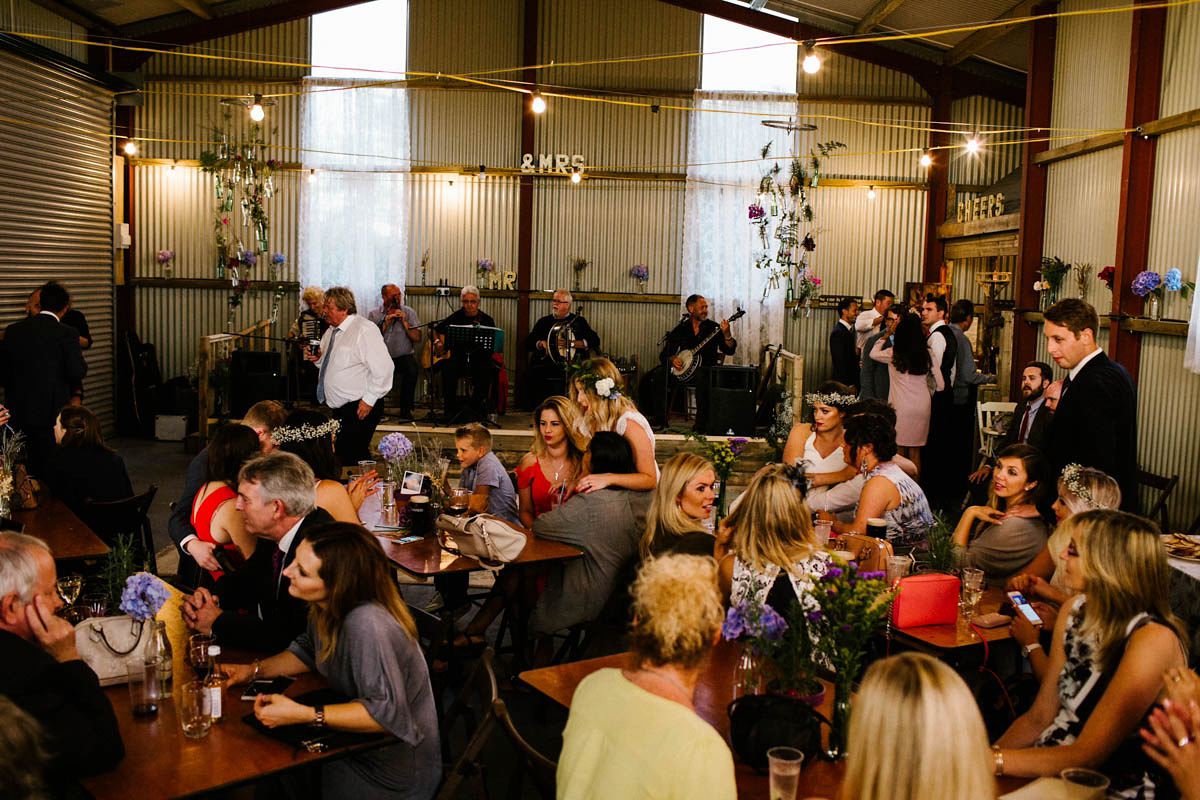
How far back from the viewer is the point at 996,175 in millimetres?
13148

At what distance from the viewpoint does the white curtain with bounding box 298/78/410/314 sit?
13016 mm

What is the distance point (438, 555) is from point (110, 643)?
1689 millimetres

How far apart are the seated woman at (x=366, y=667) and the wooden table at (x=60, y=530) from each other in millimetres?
1822

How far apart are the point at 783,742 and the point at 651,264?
11129 mm

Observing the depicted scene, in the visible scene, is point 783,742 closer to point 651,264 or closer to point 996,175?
point 651,264

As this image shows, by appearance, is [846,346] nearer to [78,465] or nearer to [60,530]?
[78,465]

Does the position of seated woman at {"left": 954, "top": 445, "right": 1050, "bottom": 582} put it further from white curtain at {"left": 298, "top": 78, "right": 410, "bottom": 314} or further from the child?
white curtain at {"left": 298, "top": 78, "right": 410, "bottom": 314}

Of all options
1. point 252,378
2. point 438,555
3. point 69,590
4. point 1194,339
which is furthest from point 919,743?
point 252,378

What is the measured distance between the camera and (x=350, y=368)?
7.25 metres

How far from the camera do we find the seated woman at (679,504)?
4.19 metres

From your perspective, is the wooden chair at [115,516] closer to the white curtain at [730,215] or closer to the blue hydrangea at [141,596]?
the blue hydrangea at [141,596]

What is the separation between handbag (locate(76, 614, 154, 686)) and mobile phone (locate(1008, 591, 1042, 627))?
272 centimetres

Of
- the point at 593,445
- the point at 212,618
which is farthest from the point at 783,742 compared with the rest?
the point at 593,445

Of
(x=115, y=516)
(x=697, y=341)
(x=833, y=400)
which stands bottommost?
(x=115, y=516)
